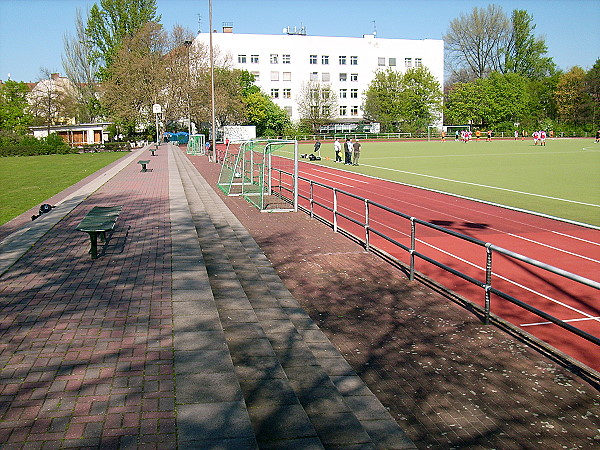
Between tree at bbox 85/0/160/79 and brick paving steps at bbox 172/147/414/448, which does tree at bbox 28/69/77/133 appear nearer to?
tree at bbox 85/0/160/79

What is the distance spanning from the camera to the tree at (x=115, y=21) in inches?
2970

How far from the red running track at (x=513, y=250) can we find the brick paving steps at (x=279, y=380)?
2.75 m

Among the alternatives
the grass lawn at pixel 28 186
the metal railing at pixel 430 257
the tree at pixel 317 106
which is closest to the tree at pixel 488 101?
the tree at pixel 317 106

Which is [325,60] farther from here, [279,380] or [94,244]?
[279,380]

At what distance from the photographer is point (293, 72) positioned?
99.5 metres

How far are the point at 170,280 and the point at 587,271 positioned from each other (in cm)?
720

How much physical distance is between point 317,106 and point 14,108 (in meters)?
43.2

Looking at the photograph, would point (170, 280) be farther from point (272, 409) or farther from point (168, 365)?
point (272, 409)

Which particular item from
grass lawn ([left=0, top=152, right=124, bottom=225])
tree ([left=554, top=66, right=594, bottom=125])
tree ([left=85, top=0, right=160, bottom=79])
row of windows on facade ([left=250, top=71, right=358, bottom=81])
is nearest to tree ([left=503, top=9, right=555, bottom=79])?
tree ([left=554, top=66, right=594, bottom=125])

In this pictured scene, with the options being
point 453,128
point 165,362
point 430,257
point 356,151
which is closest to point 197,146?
point 356,151

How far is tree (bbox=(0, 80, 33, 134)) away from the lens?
7462 cm

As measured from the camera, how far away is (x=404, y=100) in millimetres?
95375

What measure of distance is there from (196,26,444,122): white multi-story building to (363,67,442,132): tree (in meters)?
5.27

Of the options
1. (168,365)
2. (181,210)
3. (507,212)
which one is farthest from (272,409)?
(507,212)
